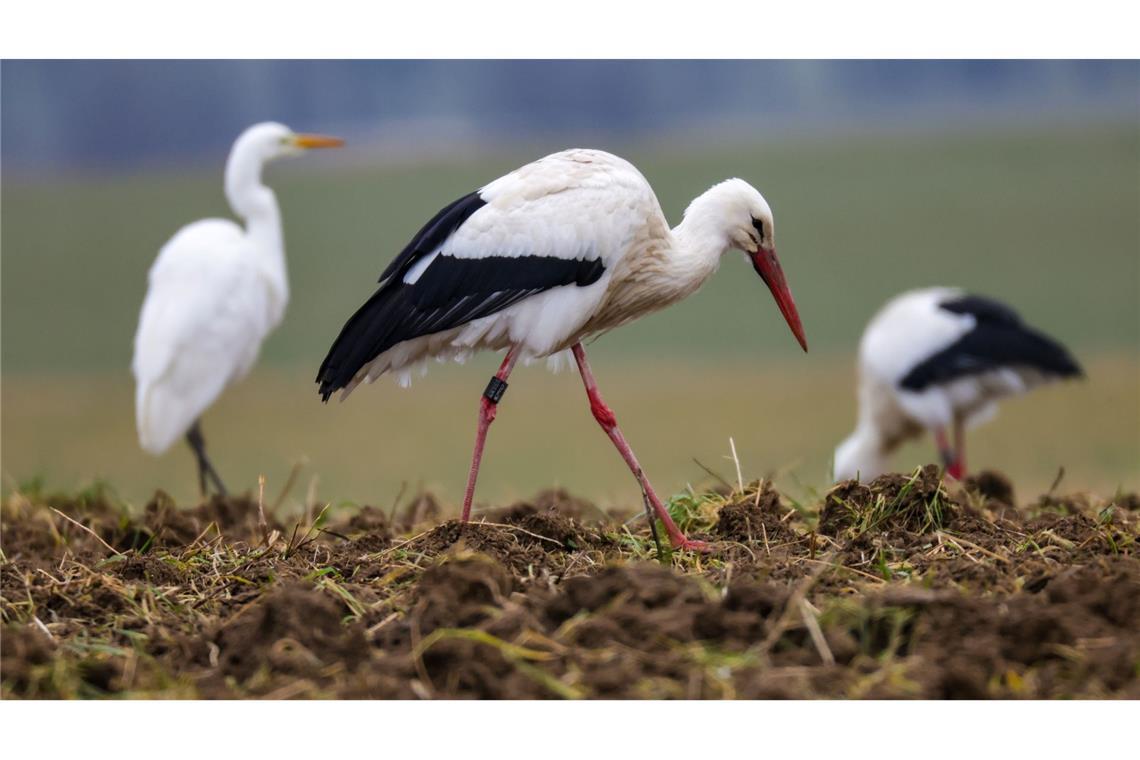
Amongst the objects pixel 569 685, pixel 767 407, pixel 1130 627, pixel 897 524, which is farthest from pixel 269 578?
pixel 767 407

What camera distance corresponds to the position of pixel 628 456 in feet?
19.4

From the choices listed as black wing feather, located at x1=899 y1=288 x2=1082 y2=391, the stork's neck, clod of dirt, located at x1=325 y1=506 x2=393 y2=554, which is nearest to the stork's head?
the stork's neck

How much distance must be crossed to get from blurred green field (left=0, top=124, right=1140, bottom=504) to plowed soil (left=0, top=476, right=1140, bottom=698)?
16.6 feet

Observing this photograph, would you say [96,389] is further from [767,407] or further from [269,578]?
[269,578]

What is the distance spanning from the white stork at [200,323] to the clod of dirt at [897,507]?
16.1 ft

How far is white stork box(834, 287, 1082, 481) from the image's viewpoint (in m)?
10.9

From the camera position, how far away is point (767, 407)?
67.9 feet

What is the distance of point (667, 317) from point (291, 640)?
78.1ft

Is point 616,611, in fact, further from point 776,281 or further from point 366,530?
point 776,281

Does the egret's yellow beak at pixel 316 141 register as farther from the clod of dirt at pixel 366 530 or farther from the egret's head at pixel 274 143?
the clod of dirt at pixel 366 530

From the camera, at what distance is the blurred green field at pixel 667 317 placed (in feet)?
55.7

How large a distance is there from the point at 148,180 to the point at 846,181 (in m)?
16.7

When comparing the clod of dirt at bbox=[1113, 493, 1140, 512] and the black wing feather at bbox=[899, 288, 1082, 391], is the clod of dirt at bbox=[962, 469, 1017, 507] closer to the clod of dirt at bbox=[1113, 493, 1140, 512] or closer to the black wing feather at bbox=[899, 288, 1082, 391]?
the clod of dirt at bbox=[1113, 493, 1140, 512]

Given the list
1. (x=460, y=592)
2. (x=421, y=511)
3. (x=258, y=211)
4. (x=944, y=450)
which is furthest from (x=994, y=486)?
(x=258, y=211)
